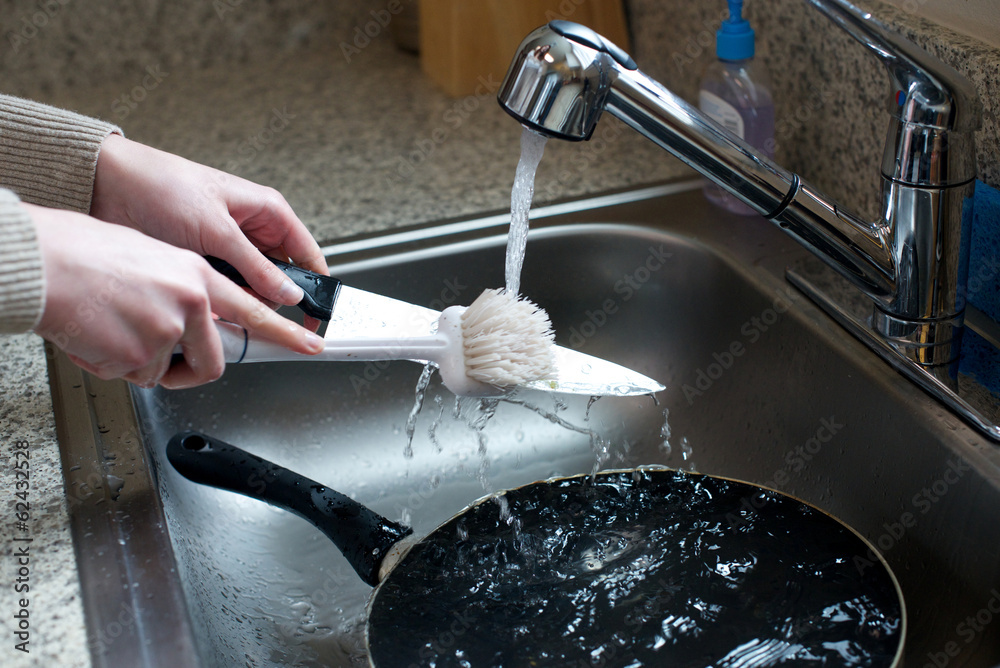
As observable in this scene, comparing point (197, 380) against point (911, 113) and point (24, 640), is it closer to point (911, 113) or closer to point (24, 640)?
point (24, 640)

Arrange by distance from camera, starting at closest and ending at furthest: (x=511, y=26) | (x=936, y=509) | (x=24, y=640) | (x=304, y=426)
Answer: (x=24, y=640)
(x=936, y=509)
(x=304, y=426)
(x=511, y=26)

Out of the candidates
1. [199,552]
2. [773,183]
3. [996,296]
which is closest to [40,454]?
[199,552]

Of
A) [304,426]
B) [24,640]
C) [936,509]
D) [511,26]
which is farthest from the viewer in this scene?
[511,26]

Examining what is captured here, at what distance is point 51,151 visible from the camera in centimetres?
71

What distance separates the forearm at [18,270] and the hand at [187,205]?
21 cm

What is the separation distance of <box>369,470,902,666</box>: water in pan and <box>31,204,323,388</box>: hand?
0.76ft

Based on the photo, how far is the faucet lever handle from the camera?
57 centimetres

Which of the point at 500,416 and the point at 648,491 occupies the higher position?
the point at 648,491

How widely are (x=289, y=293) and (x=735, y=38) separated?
0.49 metres

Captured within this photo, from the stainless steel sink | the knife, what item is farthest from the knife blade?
the stainless steel sink

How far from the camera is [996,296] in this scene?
71 centimetres

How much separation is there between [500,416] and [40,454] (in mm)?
421

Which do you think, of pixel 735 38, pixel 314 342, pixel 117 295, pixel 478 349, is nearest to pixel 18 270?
pixel 117 295

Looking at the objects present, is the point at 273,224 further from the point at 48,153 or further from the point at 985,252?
the point at 985,252
